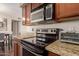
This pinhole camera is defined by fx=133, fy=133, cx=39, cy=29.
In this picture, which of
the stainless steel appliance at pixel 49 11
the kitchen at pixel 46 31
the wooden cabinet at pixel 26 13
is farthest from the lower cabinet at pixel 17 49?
the stainless steel appliance at pixel 49 11

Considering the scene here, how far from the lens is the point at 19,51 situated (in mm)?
1445

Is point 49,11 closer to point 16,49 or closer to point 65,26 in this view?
point 65,26

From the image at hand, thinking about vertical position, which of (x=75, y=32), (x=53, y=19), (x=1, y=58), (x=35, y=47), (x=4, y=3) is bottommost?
(x=1, y=58)

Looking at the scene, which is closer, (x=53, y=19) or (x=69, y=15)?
(x=69, y=15)

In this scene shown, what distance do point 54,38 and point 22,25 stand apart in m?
0.38

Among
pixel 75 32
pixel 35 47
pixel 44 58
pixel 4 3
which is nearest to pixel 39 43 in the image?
pixel 35 47

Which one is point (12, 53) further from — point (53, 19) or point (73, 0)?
point (73, 0)

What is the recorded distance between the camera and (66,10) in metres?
1.34

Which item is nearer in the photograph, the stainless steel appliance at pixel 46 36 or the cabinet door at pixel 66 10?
the cabinet door at pixel 66 10

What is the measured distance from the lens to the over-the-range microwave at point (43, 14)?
144 centimetres

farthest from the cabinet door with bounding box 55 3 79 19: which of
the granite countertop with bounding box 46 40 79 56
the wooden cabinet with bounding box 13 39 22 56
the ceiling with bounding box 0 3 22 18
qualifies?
the wooden cabinet with bounding box 13 39 22 56

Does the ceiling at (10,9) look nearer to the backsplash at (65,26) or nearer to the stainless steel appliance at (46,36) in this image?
the backsplash at (65,26)

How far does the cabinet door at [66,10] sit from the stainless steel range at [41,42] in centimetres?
16

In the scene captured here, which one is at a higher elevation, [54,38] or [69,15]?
[69,15]
